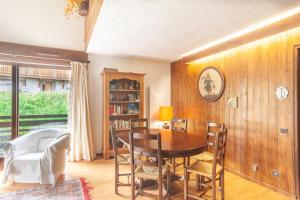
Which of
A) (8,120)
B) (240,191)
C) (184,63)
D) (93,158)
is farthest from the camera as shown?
(184,63)

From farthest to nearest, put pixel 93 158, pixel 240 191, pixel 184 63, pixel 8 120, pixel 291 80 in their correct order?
pixel 184 63, pixel 93 158, pixel 8 120, pixel 240 191, pixel 291 80

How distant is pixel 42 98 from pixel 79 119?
0.96 m

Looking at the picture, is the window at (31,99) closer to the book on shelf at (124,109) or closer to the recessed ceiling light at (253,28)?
the book on shelf at (124,109)

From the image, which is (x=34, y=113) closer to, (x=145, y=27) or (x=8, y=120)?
(x=8, y=120)

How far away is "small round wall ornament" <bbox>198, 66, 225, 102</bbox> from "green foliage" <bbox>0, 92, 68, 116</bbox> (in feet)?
10.1

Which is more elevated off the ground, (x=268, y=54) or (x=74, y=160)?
(x=268, y=54)

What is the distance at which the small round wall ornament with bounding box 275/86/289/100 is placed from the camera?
8.76 feet

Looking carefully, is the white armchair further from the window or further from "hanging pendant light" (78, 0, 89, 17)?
"hanging pendant light" (78, 0, 89, 17)

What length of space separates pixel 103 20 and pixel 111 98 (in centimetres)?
206

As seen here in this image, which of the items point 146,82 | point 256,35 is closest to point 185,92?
point 146,82

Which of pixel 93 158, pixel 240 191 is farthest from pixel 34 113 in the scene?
pixel 240 191

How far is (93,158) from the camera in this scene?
13.8ft

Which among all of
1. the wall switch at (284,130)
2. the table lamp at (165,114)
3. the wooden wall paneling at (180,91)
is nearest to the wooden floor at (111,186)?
the wall switch at (284,130)

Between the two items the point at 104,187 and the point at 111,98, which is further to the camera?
the point at 111,98
